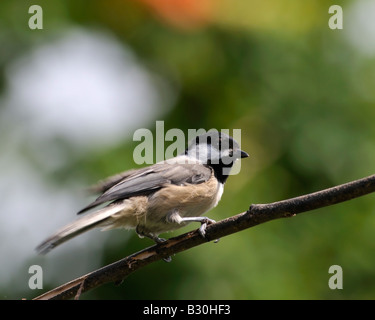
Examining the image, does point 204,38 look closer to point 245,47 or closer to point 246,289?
point 245,47

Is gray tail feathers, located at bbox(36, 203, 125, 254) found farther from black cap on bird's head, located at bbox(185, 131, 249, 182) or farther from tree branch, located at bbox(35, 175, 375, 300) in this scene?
black cap on bird's head, located at bbox(185, 131, 249, 182)

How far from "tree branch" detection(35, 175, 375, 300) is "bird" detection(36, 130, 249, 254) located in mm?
462

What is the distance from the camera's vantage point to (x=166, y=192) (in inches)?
151

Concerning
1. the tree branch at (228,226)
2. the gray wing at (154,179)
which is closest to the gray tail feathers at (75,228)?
the gray wing at (154,179)

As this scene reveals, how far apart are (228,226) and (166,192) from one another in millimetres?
1296

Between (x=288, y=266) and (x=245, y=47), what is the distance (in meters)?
2.02

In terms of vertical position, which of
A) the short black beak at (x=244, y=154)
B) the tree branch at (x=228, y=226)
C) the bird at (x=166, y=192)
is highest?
the short black beak at (x=244, y=154)

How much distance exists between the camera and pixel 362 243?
387 cm

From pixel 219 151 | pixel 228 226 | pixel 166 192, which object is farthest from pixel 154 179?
pixel 228 226

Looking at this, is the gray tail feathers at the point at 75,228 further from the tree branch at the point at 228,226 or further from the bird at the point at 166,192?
the tree branch at the point at 228,226

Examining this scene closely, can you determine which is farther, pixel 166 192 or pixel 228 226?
pixel 166 192

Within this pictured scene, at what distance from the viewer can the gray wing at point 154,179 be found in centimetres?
368

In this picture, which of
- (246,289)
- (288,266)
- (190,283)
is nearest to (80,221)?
(190,283)

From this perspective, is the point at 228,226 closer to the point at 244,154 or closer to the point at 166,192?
the point at 166,192
